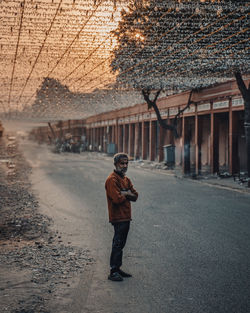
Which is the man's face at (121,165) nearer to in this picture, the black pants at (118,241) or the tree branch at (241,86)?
the black pants at (118,241)

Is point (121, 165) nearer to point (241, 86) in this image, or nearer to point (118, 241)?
point (118, 241)

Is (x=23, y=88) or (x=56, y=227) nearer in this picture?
(x=56, y=227)

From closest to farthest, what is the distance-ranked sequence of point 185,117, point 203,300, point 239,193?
1. point 203,300
2. point 239,193
3. point 185,117

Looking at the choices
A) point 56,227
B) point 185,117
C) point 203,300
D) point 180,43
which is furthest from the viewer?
point 185,117

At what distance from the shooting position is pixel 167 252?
24.6ft

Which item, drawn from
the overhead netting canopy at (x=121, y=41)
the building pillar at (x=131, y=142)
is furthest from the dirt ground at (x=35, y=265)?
the building pillar at (x=131, y=142)

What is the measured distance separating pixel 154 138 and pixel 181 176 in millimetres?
16641

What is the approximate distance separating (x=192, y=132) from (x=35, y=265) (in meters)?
30.0

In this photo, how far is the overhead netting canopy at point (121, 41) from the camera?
34.2 ft

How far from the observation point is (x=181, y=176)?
80.8ft

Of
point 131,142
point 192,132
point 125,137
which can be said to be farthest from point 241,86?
point 125,137

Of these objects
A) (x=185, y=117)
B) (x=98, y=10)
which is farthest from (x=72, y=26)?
(x=185, y=117)

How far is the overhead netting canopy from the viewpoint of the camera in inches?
411

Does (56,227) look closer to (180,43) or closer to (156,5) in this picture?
(156,5)
